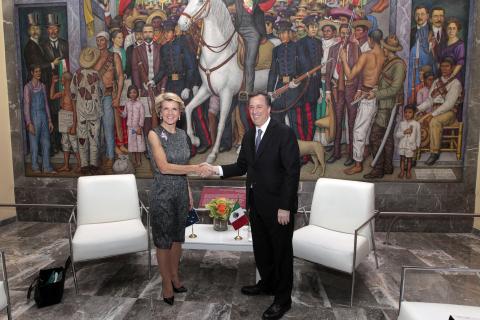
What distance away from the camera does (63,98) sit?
18.8 ft

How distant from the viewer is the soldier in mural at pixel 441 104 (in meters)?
5.10

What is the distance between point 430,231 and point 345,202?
2.63m

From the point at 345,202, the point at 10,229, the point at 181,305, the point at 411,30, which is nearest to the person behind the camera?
the point at 181,305

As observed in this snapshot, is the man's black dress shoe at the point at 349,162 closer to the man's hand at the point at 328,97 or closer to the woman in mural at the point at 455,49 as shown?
the man's hand at the point at 328,97

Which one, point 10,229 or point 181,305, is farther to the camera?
point 10,229

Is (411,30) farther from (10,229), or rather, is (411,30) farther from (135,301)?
(10,229)

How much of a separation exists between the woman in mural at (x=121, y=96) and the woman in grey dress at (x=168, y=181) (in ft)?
9.51

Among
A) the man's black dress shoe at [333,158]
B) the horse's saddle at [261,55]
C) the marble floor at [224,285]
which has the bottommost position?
the marble floor at [224,285]

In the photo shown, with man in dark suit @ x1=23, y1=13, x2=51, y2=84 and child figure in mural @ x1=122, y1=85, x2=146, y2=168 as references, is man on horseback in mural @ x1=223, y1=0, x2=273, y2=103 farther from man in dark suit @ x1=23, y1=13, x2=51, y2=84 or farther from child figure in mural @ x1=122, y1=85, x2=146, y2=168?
man in dark suit @ x1=23, y1=13, x2=51, y2=84

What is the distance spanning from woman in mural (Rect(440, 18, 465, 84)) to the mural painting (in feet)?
0.05

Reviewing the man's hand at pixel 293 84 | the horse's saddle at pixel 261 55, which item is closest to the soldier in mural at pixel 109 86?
the horse's saddle at pixel 261 55

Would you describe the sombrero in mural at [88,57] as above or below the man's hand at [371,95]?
above

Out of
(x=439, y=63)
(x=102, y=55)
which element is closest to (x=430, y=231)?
(x=439, y=63)

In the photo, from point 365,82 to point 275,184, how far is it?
10.5ft
